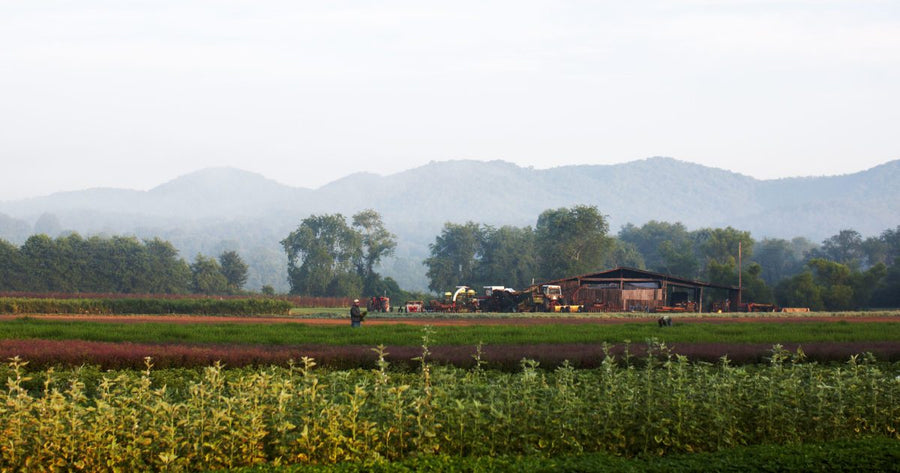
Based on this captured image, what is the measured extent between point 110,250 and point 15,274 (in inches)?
389

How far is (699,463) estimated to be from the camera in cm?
976

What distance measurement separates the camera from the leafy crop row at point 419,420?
960cm

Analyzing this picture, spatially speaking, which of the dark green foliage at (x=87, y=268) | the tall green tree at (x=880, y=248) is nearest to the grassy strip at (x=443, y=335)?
the dark green foliage at (x=87, y=268)

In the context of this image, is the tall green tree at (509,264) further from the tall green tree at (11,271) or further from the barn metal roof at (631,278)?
the tall green tree at (11,271)

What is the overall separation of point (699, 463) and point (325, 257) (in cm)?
9954

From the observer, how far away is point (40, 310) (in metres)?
56.6

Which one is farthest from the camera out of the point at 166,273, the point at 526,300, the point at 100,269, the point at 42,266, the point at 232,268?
the point at 232,268

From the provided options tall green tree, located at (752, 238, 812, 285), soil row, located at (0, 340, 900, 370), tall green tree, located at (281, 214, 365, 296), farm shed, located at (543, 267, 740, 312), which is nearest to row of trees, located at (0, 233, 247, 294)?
tall green tree, located at (281, 214, 365, 296)

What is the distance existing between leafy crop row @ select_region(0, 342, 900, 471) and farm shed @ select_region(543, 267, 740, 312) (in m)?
52.1

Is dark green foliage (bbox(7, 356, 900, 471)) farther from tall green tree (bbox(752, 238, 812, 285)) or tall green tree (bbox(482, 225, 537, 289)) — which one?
tall green tree (bbox(752, 238, 812, 285))

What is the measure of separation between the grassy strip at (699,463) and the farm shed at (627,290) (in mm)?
54236

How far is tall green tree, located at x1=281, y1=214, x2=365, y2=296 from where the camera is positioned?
105750 mm

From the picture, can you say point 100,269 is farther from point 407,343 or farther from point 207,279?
point 407,343

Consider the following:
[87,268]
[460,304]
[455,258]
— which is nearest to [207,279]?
[87,268]
